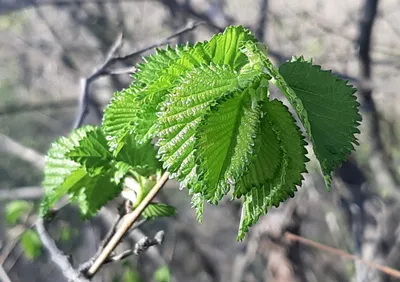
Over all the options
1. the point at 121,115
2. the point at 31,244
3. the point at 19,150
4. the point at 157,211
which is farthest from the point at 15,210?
the point at 121,115

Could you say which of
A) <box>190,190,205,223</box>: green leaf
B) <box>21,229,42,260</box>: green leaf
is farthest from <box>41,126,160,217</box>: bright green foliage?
<box>21,229,42,260</box>: green leaf

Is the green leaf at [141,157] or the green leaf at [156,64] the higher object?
the green leaf at [156,64]

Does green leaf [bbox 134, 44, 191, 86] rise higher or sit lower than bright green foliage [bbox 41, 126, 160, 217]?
higher

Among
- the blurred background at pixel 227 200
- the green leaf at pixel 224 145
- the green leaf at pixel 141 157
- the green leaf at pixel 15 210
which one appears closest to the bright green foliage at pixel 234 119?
the green leaf at pixel 224 145

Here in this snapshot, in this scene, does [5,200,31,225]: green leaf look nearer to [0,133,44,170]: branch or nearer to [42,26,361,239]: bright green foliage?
[0,133,44,170]: branch

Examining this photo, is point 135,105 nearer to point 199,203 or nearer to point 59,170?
point 199,203

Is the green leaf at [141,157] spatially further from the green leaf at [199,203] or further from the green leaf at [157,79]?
the green leaf at [199,203]

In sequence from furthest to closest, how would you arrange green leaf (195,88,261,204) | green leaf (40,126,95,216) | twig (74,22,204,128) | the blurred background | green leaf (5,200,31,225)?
the blurred background, green leaf (5,200,31,225), twig (74,22,204,128), green leaf (40,126,95,216), green leaf (195,88,261,204)

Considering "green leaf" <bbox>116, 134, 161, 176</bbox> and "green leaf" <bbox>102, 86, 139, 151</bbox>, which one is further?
"green leaf" <bbox>116, 134, 161, 176</bbox>

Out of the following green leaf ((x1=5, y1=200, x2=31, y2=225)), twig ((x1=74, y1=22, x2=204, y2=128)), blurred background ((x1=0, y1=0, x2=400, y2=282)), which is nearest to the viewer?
twig ((x1=74, y1=22, x2=204, y2=128))
